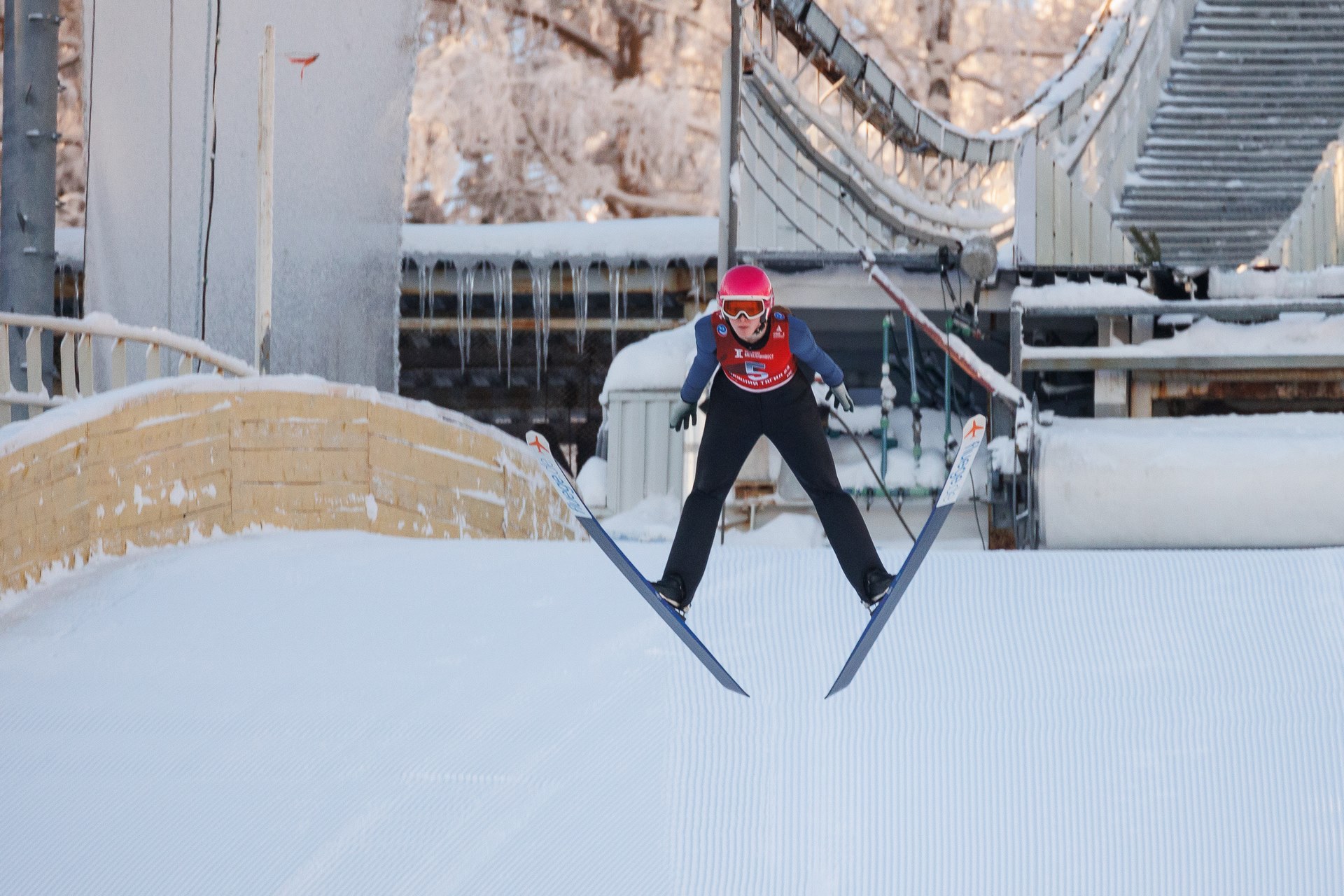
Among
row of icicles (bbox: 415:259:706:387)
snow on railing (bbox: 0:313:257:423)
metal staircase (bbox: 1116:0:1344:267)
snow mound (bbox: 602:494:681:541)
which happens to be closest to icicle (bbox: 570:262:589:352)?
row of icicles (bbox: 415:259:706:387)

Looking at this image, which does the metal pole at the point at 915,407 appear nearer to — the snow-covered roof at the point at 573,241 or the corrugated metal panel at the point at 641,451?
the corrugated metal panel at the point at 641,451

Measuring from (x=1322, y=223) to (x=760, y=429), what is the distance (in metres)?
7.04

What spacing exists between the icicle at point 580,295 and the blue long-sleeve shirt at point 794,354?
7.79 metres

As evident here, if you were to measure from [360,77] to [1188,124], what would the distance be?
6.76 meters

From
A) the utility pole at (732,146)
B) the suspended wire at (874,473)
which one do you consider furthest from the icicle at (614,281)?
the suspended wire at (874,473)

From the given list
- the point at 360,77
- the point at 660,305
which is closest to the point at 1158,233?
the point at 660,305

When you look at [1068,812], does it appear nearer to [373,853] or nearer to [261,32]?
[373,853]

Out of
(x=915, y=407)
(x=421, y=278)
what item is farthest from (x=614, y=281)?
(x=915, y=407)

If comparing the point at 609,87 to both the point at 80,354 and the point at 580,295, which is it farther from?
the point at 80,354

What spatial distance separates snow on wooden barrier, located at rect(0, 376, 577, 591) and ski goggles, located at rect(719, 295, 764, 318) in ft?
9.40

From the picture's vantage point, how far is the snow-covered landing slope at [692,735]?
394 centimetres

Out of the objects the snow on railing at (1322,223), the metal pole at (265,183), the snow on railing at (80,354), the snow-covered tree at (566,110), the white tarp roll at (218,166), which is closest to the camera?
the snow on railing at (80,354)

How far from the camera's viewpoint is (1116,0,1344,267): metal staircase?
11008 mm

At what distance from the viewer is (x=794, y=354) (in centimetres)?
485
